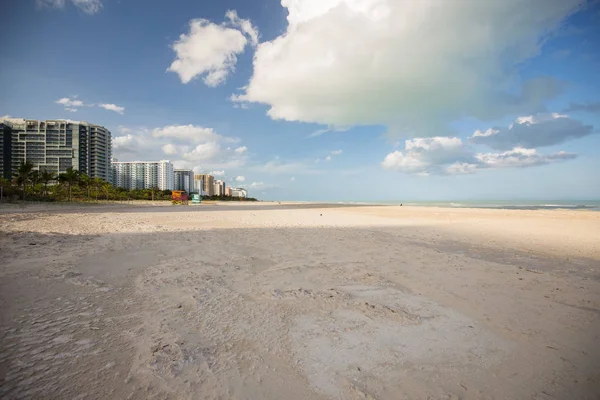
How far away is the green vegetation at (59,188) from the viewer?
46.9 meters

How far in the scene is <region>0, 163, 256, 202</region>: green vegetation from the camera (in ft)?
154

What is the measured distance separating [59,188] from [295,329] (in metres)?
82.0

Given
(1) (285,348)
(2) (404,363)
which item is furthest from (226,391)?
(2) (404,363)

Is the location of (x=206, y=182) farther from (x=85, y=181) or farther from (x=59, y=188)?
(x=85, y=181)

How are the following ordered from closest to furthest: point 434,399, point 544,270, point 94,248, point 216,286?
point 434,399 → point 216,286 → point 544,270 → point 94,248

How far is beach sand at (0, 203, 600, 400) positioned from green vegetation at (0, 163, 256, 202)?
172ft

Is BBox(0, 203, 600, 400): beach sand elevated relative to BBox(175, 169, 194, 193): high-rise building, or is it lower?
lower

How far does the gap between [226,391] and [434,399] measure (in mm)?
1760

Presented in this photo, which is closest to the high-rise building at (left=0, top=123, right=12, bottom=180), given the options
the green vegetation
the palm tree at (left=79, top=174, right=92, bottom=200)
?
the green vegetation

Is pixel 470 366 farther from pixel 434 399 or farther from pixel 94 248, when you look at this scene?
pixel 94 248

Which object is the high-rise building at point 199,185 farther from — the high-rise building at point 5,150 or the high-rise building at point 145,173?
the high-rise building at point 5,150

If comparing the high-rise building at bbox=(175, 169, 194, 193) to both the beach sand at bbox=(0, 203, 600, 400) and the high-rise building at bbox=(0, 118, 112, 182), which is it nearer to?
the high-rise building at bbox=(0, 118, 112, 182)

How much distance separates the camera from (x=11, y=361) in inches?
102

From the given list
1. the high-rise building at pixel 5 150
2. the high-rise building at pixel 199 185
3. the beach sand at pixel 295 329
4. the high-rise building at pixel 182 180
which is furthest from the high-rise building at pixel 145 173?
the beach sand at pixel 295 329
